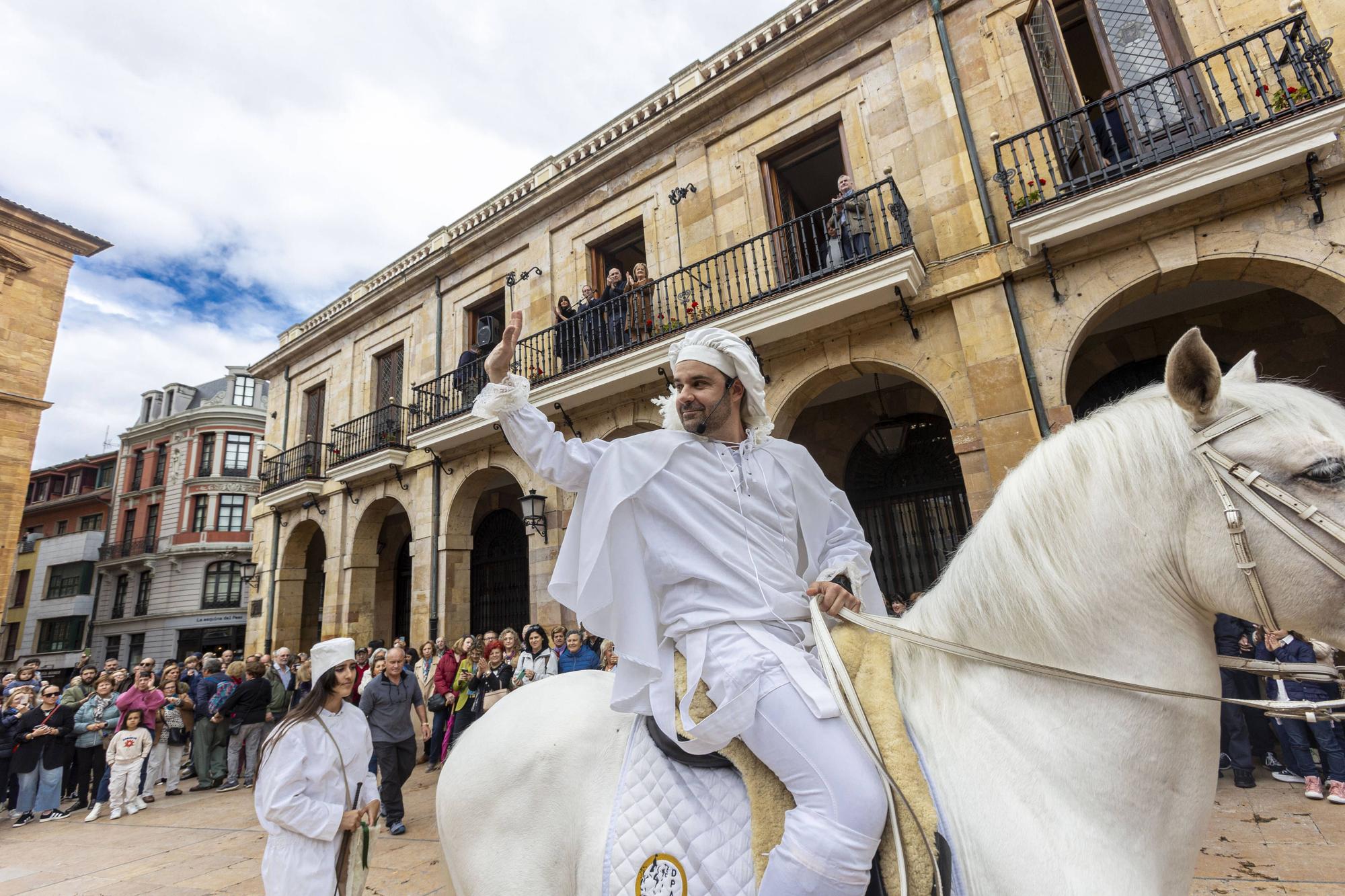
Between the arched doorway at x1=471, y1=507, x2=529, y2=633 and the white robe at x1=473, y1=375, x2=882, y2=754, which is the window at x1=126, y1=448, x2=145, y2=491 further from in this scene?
the white robe at x1=473, y1=375, x2=882, y2=754

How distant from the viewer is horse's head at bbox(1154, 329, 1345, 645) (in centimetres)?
111

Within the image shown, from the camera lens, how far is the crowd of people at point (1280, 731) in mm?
4223

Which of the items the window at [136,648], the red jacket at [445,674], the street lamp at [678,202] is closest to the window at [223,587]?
the window at [136,648]

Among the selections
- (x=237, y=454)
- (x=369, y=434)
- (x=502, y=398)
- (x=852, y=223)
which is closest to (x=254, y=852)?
(x=502, y=398)

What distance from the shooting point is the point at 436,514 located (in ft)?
36.8

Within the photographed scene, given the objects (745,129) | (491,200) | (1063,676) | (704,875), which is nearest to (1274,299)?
(745,129)

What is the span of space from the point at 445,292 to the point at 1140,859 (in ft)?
43.6

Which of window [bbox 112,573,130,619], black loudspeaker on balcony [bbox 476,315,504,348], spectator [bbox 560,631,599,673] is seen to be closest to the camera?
spectator [bbox 560,631,599,673]

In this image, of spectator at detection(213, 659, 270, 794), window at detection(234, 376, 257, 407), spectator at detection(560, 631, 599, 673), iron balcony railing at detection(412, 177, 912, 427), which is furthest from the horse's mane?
window at detection(234, 376, 257, 407)

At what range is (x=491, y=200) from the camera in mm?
12352

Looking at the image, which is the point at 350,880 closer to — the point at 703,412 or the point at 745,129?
the point at 703,412

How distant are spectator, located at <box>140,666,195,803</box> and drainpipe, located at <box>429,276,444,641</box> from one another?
339cm

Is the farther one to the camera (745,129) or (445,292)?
(445,292)

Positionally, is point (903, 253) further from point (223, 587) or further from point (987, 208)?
point (223, 587)
